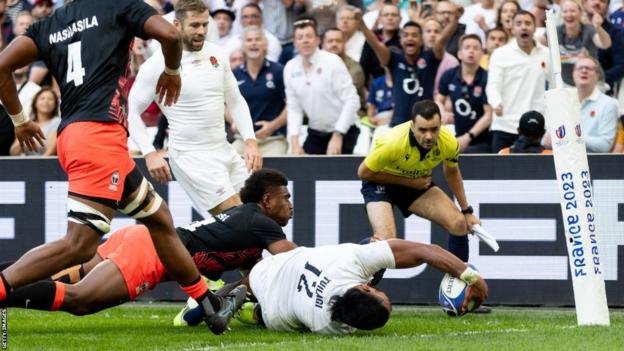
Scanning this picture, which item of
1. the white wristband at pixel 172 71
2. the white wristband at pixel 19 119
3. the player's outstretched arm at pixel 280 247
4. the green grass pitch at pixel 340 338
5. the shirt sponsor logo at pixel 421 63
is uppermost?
the white wristband at pixel 172 71

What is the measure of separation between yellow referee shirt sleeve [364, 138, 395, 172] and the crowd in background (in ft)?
8.53

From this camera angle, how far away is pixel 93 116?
798cm

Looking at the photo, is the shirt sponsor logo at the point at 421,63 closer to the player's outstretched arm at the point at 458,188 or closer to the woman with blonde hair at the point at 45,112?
the player's outstretched arm at the point at 458,188

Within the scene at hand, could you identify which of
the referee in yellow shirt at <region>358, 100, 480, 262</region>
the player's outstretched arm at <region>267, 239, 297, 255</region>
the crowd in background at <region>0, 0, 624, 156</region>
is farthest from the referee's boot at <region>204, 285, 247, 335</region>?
the crowd in background at <region>0, 0, 624, 156</region>

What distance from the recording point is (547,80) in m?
14.1

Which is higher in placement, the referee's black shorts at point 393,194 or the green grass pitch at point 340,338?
the referee's black shorts at point 393,194

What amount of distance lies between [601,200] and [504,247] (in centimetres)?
95

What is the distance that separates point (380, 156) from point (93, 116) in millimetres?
3493

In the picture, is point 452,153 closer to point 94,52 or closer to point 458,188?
point 458,188

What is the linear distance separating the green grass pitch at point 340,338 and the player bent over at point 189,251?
29 cm

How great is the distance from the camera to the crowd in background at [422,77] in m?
13.7

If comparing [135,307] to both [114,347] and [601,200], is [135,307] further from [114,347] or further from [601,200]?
[601,200]

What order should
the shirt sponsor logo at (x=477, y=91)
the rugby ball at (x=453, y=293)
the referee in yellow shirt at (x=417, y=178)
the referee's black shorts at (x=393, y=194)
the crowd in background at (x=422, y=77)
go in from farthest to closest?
the shirt sponsor logo at (x=477, y=91) < the crowd in background at (x=422, y=77) < the referee's black shorts at (x=393, y=194) < the referee in yellow shirt at (x=417, y=178) < the rugby ball at (x=453, y=293)

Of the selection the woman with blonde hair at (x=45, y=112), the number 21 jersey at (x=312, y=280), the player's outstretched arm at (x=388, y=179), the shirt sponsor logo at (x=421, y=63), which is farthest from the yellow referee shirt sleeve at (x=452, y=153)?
the woman with blonde hair at (x=45, y=112)
